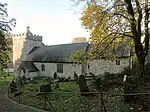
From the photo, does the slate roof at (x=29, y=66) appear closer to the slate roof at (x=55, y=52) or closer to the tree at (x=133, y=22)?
the slate roof at (x=55, y=52)

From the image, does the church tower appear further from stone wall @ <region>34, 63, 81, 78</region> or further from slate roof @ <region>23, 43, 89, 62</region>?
stone wall @ <region>34, 63, 81, 78</region>

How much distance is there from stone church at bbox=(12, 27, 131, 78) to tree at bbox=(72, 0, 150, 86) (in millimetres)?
20163

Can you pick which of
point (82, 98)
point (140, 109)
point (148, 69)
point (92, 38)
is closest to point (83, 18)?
point (92, 38)

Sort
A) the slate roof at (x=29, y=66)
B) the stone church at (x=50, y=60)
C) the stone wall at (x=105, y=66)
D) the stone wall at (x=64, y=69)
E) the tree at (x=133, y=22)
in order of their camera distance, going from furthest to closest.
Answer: the slate roof at (x=29, y=66) < the stone wall at (x=64, y=69) < the stone church at (x=50, y=60) < the stone wall at (x=105, y=66) < the tree at (x=133, y=22)

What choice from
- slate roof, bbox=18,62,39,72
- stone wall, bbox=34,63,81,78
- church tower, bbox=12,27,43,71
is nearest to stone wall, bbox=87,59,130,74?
stone wall, bbox=34,63,81,78

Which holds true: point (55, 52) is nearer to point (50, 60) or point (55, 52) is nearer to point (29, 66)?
point (50, 60)

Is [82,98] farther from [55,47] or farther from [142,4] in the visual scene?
[55,47]

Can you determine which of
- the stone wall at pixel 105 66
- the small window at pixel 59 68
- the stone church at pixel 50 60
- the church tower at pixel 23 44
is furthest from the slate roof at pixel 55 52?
the stone wall at pixel 105 66

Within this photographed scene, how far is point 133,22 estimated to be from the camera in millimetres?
16125

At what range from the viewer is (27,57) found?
55.5 meters

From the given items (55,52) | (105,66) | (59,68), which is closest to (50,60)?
(55,52)

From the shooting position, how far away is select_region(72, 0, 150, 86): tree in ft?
53.2

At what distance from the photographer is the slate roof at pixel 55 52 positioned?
46.2 metres

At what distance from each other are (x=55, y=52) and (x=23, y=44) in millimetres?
12078
